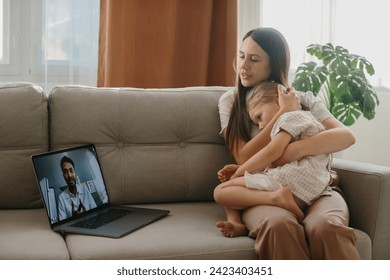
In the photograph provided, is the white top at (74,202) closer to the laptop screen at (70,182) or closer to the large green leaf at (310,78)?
the laptop screen at (70,182)

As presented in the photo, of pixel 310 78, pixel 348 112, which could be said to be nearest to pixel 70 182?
pixel 310 78

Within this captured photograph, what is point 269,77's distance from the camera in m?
2.01

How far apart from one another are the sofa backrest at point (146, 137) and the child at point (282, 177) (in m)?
0.19

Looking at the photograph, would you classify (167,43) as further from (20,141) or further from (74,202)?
(74,202)

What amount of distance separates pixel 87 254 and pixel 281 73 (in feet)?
3.09

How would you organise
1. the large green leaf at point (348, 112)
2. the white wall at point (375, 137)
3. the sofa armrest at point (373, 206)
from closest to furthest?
the sofa armrest at point (373, 206), the large green leaf at point (348, 112), the white wall at point (375, 137)

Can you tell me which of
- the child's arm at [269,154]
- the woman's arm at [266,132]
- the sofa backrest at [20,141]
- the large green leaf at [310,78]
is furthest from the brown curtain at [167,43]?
the child's arm at [269,154]

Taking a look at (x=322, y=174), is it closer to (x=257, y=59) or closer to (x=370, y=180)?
(x=370, y=180)

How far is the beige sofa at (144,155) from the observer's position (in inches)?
69.5

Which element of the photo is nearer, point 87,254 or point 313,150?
point 87,254

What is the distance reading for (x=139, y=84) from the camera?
9.30ft

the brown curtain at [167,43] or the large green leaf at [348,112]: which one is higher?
the brown curtain at [167,43]

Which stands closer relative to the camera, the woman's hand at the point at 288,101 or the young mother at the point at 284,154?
the young mother at the point at 284,154
